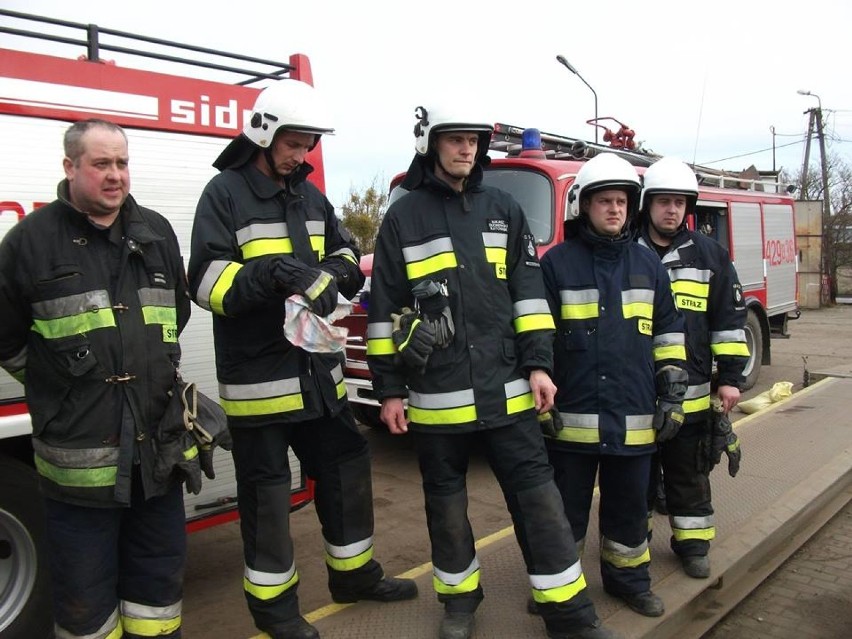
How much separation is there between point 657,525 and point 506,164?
328 cm

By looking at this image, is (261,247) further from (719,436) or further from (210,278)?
(719,436)

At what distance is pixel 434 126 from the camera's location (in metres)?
2.93

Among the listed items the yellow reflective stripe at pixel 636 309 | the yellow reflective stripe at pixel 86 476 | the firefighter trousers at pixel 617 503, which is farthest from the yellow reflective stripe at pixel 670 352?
the yellow reflective stripe at pixel 86 476

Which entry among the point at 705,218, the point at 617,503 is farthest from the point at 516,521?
the point at 705,218

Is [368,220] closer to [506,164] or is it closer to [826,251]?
[506,164]

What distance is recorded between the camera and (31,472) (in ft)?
10.3

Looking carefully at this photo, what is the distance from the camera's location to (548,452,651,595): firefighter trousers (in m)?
3.21

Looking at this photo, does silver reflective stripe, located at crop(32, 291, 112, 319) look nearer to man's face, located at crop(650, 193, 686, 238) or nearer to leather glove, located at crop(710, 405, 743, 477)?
man's face, located at crop(650, 193, 686, 238)

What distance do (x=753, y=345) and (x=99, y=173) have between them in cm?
855

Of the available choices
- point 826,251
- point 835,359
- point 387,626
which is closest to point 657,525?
point 387,626

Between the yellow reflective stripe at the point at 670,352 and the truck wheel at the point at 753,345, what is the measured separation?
6293mm

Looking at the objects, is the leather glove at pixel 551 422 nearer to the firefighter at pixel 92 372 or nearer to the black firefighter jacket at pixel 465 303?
the black firefighter jacket at pixel 465 303

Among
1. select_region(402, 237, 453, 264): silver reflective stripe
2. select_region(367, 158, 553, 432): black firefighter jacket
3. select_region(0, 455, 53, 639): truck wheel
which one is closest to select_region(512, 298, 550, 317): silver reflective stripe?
select_region(367, 158, 553, 432): black firefighter jacket

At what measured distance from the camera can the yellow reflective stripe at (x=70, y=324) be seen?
2373 millimetres
